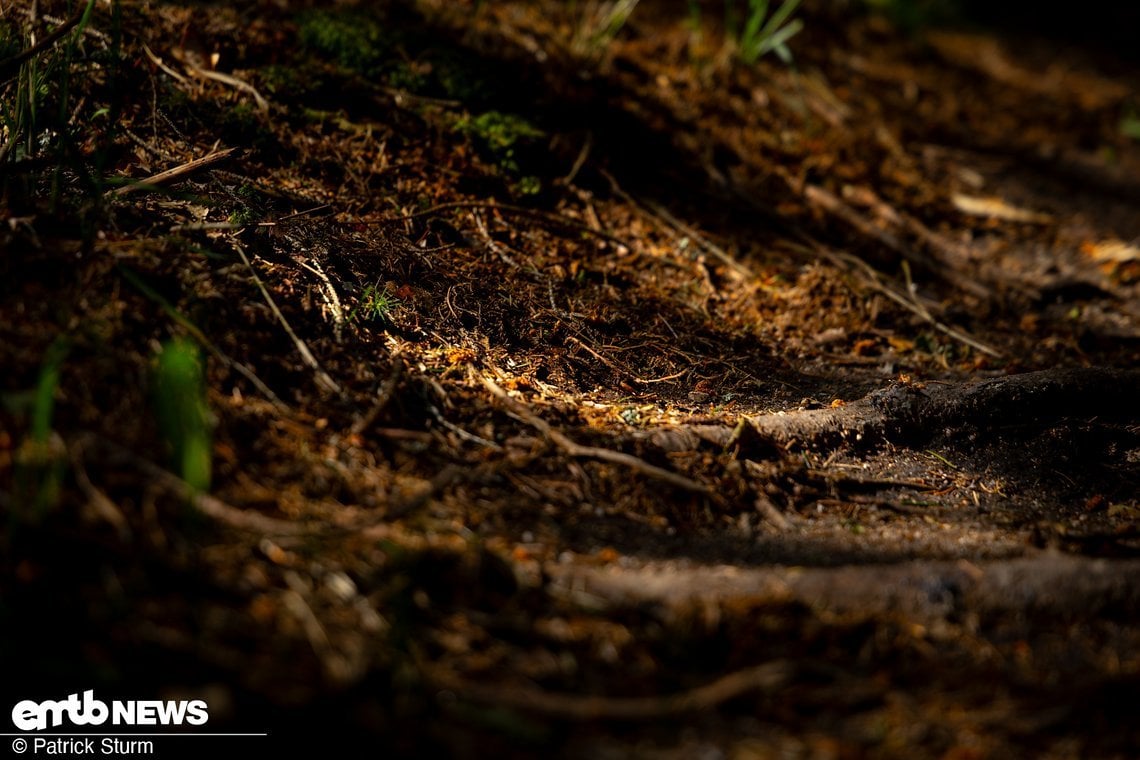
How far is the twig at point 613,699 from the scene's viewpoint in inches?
51.3

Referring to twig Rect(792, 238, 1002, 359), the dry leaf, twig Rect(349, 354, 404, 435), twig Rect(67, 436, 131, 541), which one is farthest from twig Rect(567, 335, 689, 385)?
the dry leaf

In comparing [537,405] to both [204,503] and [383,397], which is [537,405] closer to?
[383,397]

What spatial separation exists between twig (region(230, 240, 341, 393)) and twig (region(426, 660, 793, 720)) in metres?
1.00

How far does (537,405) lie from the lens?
2332 mm

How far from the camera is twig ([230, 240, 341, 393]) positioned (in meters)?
2.06

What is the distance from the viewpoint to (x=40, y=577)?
1314mm

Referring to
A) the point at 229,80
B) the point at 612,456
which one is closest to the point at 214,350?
the point at 612,456

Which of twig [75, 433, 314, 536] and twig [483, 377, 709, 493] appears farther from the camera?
twig [483, 377, 709, 493]

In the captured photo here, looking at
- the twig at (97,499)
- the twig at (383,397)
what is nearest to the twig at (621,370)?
the twig at (383,397)

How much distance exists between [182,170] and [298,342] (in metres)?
0.82

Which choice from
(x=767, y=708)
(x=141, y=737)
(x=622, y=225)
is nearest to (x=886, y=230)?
(x=622, y=225)

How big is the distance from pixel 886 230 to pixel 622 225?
4.99 feet

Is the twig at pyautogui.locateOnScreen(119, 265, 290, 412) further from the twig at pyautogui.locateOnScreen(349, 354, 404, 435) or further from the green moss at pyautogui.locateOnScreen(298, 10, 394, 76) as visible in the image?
the green moss at pyautogui.locateOnScreen(298, 10, 394, 76)

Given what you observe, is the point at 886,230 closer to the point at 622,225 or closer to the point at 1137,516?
the point at 622,225
